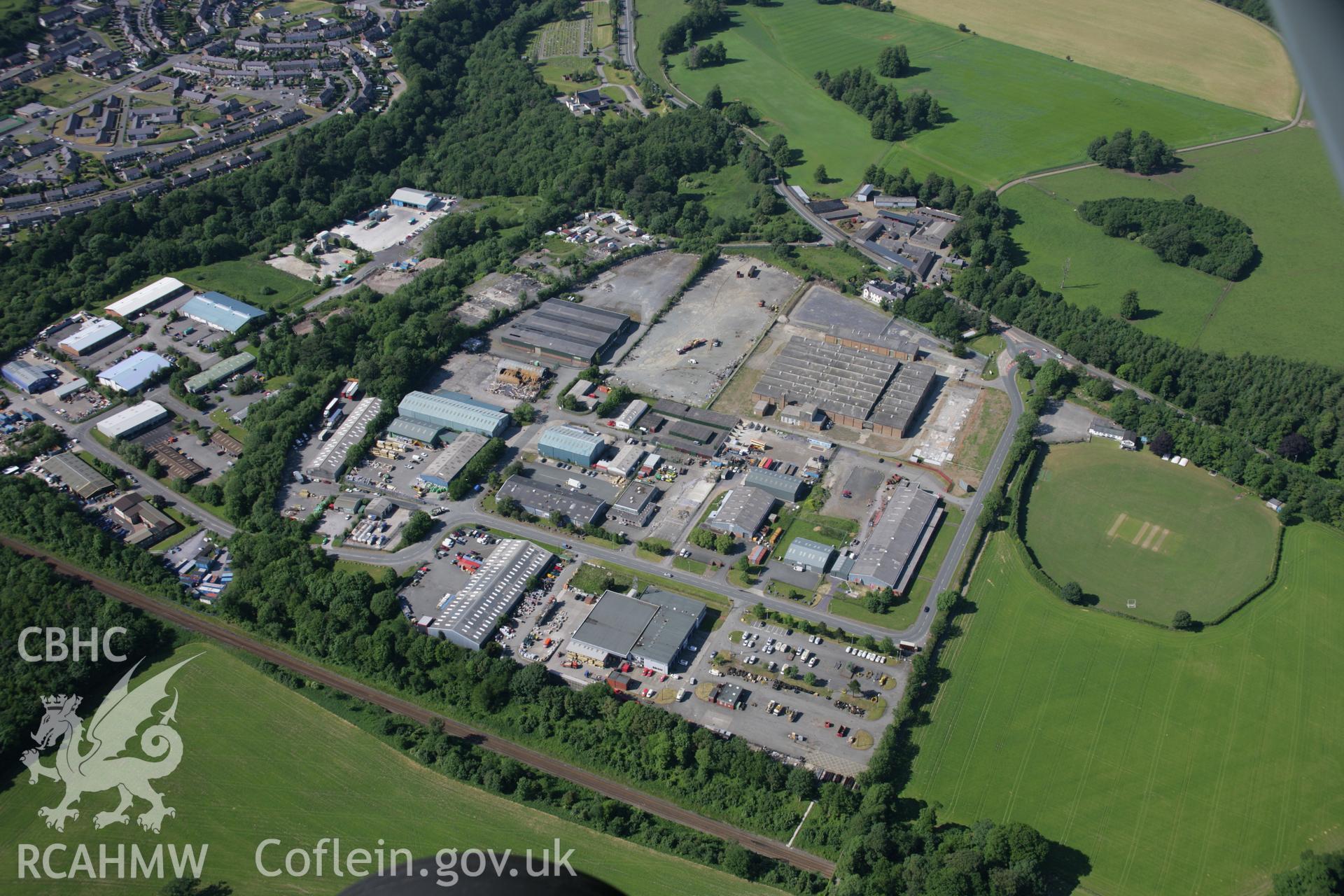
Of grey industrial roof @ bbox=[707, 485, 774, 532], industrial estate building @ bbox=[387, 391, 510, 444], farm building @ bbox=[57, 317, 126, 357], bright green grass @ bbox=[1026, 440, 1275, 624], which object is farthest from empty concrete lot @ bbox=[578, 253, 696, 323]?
farm building @ bbox=[57, 317, 126, 357]

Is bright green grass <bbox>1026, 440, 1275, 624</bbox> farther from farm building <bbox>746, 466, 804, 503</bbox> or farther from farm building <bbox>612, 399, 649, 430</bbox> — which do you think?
farm building <bbox>612, 399, 649, 430</bbox>

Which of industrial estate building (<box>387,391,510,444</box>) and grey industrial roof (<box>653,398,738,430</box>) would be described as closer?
industrial estate building (<box>387,391,510,444</box>)

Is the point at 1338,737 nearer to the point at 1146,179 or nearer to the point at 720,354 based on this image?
the point at 720,354

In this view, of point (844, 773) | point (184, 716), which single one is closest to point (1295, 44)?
point (844, 773)

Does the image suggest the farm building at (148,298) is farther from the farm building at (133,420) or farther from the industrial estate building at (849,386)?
the industrial estate building at (849,386)

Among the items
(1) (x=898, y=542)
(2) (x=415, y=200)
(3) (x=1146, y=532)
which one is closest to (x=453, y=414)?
(1) (x=898, y=542)
